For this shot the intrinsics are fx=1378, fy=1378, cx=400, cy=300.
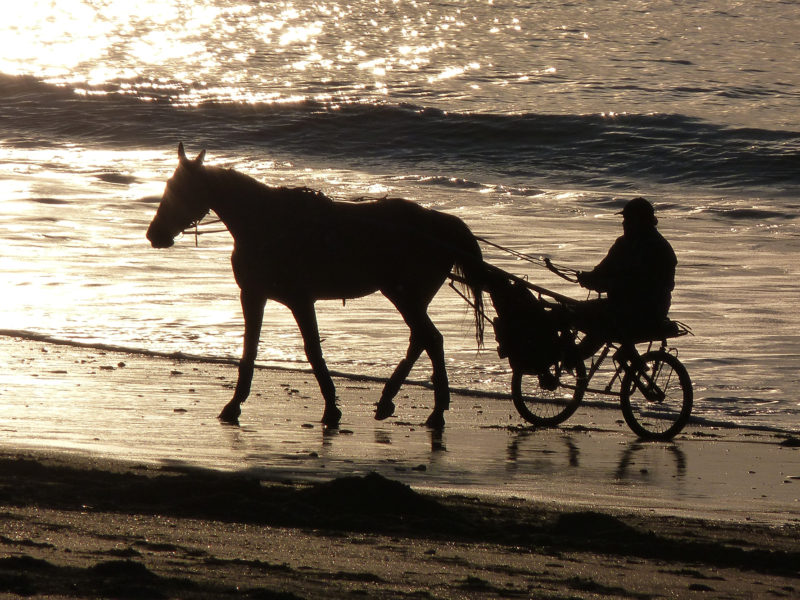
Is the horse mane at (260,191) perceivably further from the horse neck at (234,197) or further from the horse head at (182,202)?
the horse head at (182,202)

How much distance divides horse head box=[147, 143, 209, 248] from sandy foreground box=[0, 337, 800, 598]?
121cm

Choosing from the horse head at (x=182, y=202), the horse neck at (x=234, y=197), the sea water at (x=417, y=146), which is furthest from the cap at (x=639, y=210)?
the horse head at (x=182, y=202)

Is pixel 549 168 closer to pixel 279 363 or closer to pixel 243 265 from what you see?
A: pixel 279 363

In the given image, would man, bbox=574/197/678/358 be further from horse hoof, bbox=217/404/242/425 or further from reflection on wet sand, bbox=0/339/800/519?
horse hoof, bbox=217/404/242/425

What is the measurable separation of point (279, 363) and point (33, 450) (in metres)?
4.57

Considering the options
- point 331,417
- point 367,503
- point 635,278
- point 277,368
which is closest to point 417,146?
point 277,368

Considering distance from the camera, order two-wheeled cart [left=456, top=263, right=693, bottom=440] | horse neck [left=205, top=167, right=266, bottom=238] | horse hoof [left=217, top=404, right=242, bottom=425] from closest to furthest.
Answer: horse hoof [left=217, top=404, right=242, bottom=425], two-wheeled cart [left=456, top=263, right=693, bottom=440], horse neck [left=205, top=167, right=266, bottom=238]

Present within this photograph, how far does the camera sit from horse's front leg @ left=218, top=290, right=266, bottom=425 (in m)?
9.17

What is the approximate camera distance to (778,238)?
20.3 m

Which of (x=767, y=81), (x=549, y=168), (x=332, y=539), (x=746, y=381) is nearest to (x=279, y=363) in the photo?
(x=746, y=381)

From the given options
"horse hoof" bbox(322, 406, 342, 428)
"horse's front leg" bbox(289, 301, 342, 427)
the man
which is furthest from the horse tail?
"horse hoof" bbox(322, 406, 342, 428)

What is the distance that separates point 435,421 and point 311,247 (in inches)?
57.4

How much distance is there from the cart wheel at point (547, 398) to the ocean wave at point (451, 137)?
16.4 meters

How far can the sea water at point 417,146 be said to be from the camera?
43.6ft
